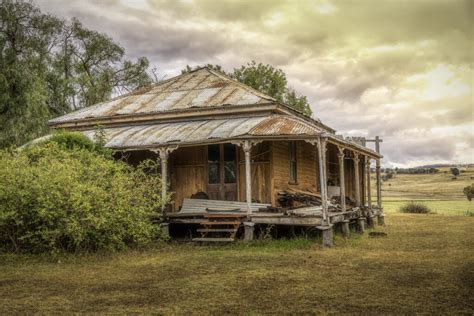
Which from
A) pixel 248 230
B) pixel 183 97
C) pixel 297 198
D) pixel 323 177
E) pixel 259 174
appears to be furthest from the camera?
pixel 183 97

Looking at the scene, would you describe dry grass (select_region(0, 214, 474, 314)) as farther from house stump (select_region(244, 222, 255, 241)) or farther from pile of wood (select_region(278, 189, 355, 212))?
pile of wood (select_region(278, 189, 355, 212))

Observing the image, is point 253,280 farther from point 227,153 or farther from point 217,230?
point 227,153

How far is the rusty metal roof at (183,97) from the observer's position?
67.3ft

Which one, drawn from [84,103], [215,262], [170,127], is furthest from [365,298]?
[84,103]

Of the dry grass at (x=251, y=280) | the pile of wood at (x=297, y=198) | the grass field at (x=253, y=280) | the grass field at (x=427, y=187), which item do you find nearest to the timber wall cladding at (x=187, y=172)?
the pile of wood at (x=297, y=198)

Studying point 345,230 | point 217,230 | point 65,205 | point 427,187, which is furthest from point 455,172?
point 65,205

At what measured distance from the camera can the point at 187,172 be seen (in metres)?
19.7

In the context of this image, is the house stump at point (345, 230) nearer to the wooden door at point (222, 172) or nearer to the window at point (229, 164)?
the wooden door at point (222, 172)

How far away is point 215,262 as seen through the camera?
1254cm

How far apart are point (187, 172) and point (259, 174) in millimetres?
2904

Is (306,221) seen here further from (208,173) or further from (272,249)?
(208,173)

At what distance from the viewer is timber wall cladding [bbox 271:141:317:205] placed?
1875 cm

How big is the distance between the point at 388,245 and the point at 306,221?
284 centimetres

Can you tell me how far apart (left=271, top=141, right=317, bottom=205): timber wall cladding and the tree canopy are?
13.5 metres
